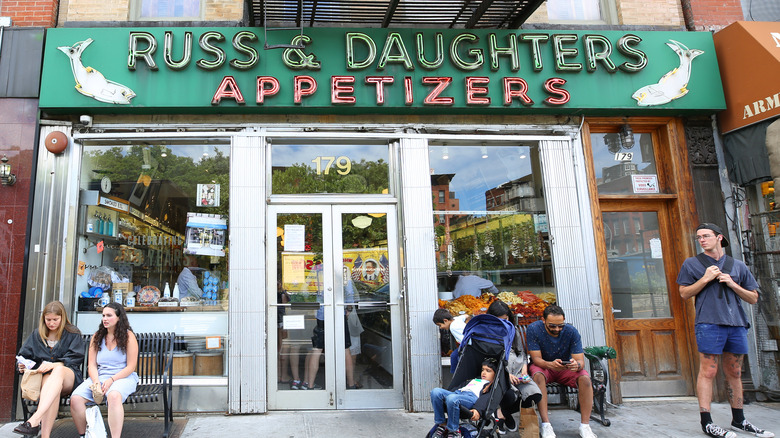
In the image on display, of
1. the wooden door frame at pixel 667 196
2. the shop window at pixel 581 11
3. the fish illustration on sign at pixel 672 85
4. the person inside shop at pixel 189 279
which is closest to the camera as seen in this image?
the person inside shop at pixel 189 279

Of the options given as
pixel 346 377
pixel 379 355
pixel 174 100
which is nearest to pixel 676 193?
pixel 379 355

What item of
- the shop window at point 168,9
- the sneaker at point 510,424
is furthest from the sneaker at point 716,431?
the shop window at point 168,9

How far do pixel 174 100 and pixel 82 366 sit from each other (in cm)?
333

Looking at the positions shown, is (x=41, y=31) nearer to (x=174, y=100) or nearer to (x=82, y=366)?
(x=174, y=100)

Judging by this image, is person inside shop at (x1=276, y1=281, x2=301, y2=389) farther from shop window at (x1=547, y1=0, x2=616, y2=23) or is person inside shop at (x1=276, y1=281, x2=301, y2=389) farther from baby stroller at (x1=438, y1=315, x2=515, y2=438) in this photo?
shop window at (x1=547, y1=0, x2=616, y2=23)

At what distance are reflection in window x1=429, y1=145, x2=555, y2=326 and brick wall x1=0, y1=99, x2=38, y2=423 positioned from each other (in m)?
5.09

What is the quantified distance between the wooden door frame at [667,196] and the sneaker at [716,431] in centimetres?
126

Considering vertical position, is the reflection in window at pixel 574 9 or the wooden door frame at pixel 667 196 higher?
the reflection in window at pixel 574 9

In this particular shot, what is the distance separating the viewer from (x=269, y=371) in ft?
18.9

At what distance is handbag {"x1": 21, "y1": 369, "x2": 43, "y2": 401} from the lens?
4.48 m

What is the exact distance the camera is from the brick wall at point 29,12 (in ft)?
20.5

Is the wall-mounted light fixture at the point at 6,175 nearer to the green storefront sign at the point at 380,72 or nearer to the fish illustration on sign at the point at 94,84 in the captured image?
the green storefront sign at the point at 380,72

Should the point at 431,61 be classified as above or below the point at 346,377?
above

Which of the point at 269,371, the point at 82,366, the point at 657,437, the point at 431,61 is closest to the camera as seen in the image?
the point at 657,437
